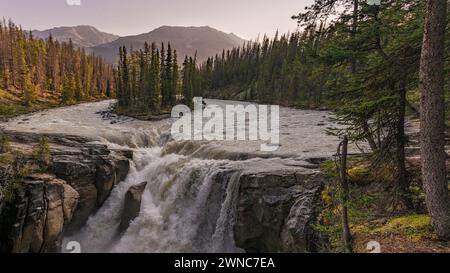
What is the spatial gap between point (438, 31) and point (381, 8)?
342 cm

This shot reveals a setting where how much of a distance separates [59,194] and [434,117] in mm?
17502

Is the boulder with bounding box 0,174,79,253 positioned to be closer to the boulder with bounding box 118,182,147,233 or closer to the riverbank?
the boulder with bounding box 118,182,147,233

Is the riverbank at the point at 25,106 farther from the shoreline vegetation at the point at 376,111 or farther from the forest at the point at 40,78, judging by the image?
the shoreline vegetation at the point at 376,111

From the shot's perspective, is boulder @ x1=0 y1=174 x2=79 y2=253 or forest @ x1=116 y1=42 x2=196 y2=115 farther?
forest @ x1=116 y1=42 x2=196 y2=115

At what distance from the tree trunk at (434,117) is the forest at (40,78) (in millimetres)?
53345

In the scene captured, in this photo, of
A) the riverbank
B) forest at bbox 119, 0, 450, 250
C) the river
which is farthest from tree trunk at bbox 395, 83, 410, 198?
the riverbank

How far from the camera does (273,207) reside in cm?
1285

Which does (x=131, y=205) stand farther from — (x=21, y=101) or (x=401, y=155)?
(x=21, y=101)

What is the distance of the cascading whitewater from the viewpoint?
14.7 m

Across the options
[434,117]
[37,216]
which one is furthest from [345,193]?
[37,216]

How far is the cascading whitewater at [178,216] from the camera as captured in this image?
14711mm

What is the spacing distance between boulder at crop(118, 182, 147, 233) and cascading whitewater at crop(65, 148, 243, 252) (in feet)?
1.16

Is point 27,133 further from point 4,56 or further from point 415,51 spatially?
point 4,56
